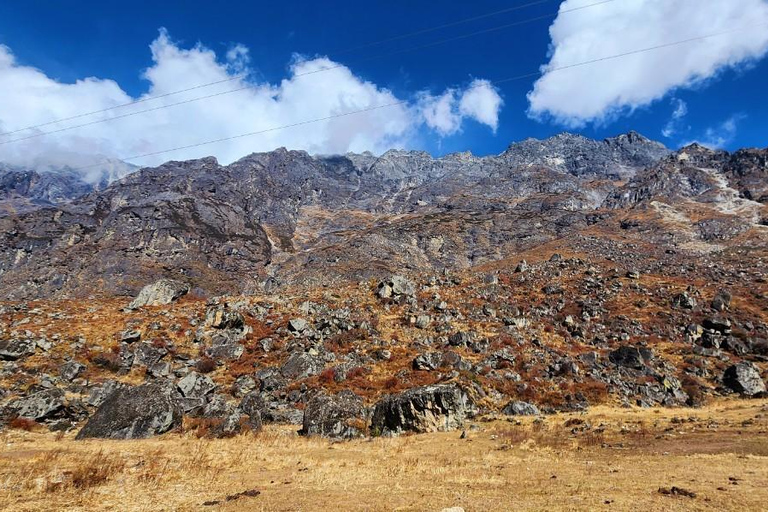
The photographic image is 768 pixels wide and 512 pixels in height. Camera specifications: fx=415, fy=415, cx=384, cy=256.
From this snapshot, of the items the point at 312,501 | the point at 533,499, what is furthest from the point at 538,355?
the point at 312,501

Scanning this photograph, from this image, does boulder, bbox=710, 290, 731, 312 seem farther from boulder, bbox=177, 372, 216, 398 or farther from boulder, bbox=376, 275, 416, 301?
boulder, bbox=177, 372, 216, 398

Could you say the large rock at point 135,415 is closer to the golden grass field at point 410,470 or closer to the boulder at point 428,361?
the golden grass field at point 410,470

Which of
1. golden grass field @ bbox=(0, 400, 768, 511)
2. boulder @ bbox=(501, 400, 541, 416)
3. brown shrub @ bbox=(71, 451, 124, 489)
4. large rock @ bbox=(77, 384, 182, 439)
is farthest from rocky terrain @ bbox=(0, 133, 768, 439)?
brown shrub @ bbox=(71, 451, 124, 489)

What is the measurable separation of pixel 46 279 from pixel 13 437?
490ft

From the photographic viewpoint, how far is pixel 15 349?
89.1 feet

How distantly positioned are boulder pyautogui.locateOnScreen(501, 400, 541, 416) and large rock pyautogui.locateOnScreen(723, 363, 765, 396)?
17.3 metres

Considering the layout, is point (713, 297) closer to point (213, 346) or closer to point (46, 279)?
point (213, 346)

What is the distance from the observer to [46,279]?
134 meters

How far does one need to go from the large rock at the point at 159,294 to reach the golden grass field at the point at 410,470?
25.1 metres

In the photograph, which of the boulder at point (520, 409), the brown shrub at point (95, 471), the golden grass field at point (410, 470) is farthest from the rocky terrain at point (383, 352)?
the brown shrub at point (95, 471)

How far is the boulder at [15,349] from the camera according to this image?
1051 inches

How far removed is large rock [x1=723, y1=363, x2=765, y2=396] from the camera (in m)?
30.5

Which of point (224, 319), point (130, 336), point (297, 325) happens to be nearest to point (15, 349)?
point (130, 336)

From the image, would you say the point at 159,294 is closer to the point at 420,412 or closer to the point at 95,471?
the point at 420,412
